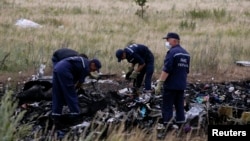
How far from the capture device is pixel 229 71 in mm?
15383

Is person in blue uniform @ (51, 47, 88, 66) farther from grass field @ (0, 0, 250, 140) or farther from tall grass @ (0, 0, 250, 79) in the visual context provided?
tall grass @ (0, 0, 250, 79)

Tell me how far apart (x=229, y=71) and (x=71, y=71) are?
6444 millimetres

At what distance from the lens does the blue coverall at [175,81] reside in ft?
32.2

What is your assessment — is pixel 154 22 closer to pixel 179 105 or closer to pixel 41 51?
pixel 41 51

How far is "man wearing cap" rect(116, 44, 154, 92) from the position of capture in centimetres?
1218

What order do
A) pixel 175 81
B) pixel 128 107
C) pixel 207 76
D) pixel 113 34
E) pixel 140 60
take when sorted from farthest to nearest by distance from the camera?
pixel 113 34
pixel 207 76
pixel 140 60
pixel 128 107
pixel 175 81

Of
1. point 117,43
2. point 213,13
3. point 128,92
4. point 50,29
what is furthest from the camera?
point 213,13

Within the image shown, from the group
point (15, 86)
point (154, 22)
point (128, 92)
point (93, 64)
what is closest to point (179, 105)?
point (93, 64)

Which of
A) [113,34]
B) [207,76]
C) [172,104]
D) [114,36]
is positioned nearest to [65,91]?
[172,104]

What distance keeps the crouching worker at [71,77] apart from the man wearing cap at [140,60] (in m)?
1.86

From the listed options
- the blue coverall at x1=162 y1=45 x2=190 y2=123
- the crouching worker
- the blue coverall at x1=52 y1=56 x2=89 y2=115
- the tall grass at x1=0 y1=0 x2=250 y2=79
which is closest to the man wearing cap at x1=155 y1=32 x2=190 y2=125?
the blue coverall at x1=162 y1=45 x2=190 y2=123

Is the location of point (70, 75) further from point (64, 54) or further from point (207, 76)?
point (207, 76)

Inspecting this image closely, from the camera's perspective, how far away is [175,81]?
9891 mm

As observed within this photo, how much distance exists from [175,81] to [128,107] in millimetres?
1695
